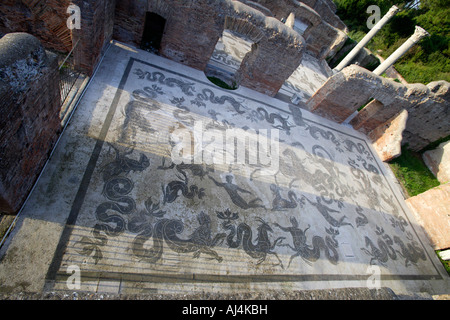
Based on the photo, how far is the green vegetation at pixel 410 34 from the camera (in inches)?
730

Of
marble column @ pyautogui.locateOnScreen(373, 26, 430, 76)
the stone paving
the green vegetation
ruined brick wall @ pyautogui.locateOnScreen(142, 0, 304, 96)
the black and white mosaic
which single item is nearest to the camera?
the stone paving

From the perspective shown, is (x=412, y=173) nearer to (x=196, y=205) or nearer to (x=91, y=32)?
(x=196, y=205)

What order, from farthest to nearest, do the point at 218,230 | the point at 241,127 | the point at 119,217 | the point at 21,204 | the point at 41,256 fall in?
the point at 241,127 → the point at 218,230 → the point at 119,217 → the point at 21,204 → the point at 41,256

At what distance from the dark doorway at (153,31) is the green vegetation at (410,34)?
64.8ft

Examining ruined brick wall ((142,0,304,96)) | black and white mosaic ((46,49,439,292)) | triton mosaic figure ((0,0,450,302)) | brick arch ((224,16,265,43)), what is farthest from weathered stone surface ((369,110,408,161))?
brick arch ((224,16,265,43))

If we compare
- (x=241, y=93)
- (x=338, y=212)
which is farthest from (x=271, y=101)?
(x=338, y=212)

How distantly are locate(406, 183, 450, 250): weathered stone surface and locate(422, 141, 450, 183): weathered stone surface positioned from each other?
371 centimetres

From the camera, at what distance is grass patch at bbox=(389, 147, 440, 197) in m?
8.77

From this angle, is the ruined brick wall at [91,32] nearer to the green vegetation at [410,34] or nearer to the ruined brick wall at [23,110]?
the ruined brick wall at [23,110]

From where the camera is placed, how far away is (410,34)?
20438mm

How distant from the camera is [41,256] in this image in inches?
116

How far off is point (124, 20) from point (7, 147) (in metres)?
5.26

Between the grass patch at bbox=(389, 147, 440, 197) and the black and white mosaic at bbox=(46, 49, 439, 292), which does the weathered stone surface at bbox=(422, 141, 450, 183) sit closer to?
the grass patch at bbox=(389, 147, 440, 197)
